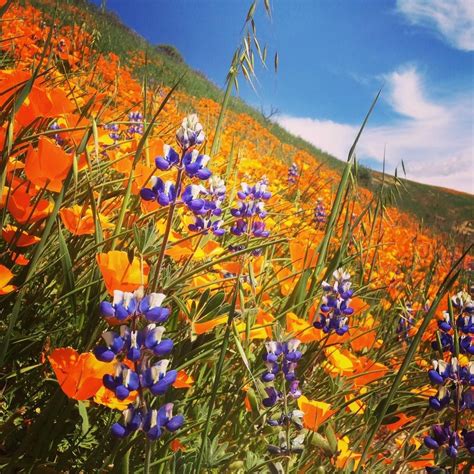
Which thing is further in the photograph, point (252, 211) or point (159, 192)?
point (252, 211)

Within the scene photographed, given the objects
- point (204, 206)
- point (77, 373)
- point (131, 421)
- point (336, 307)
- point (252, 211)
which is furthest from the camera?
point (252, 211)

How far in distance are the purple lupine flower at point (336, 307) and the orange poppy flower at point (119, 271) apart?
2.07 feet

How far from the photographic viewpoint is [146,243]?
964mm

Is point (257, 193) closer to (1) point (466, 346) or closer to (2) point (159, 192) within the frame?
(2) point (159, 192)

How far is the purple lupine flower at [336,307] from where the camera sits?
4.28 feet

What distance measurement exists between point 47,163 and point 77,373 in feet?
1.64

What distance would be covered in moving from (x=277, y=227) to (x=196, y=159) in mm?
1398

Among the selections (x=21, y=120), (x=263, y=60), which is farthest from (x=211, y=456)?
(x=263, y=60)

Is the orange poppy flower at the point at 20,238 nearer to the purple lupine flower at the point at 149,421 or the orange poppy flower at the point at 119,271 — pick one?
the orange poppy flower at the point at 119,271

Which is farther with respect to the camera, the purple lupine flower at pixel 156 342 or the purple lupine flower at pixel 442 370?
the purple lupine flower at pixel 442 370

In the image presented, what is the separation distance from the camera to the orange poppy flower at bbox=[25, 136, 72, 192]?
3.22 feet

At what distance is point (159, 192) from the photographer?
992 millimetres

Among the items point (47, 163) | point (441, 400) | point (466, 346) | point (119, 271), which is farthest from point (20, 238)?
point (466, 346)

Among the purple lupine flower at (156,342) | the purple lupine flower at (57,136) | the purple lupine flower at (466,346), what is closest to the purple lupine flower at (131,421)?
the purple lupine flower at (156,342)
